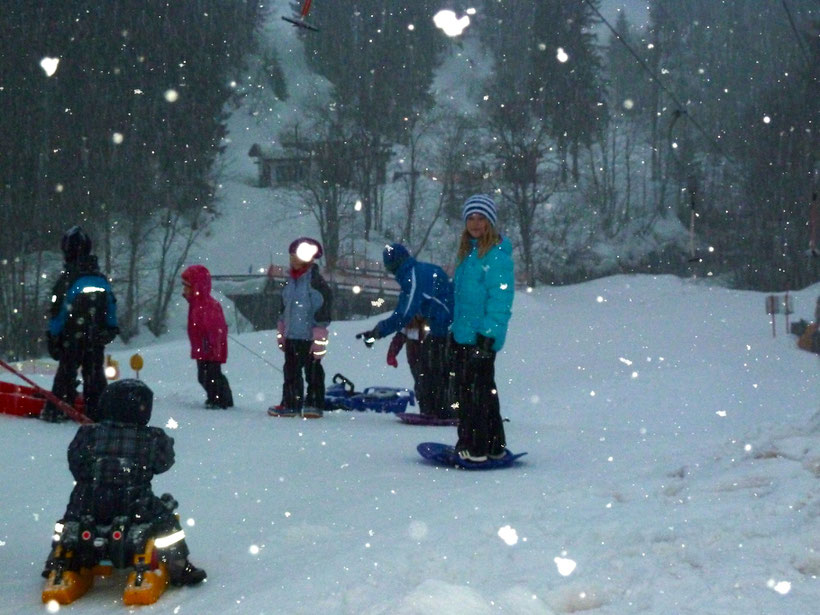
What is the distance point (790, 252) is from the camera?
40.8m

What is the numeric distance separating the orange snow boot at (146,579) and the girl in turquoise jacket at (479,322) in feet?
9.23

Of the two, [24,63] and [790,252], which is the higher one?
[24,63]

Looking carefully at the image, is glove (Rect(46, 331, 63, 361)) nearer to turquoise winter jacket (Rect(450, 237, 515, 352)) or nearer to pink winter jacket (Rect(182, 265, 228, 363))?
pink winter jacket (Rect(182, 265, 228, 363))

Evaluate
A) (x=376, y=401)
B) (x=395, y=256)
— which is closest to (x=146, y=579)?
(x=395, y=256)

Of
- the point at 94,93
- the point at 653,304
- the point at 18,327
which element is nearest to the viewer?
the point at 653,304

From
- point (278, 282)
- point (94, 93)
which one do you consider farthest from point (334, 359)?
point (278, 282)

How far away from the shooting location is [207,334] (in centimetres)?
981

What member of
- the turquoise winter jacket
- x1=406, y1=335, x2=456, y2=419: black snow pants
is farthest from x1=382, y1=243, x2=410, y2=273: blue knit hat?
the turquoise winter jacket

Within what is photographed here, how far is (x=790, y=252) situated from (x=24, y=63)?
30949 millimetres

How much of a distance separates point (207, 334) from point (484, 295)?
458 cm

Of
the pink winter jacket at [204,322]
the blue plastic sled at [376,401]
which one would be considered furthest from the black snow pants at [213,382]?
the blue plastic sled at [376,401]

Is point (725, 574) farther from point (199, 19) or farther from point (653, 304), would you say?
point (199, 19)

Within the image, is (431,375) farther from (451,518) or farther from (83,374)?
(451,518)

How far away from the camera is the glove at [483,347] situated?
19.0ft
